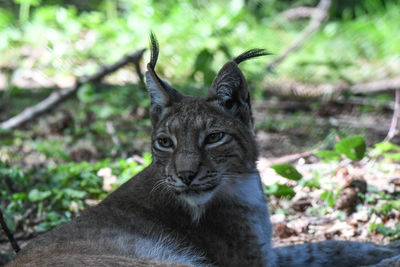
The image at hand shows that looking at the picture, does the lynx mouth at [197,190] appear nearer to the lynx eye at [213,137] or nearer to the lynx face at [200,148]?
the lynx face at [200,148]

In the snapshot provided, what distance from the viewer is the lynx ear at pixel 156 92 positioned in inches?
144

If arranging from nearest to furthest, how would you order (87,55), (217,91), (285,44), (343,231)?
(217,91) < (343,231) < (87,55) < (285,44)

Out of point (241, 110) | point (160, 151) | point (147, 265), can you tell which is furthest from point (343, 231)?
point (147, 265)

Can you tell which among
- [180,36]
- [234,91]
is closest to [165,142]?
[234,91]

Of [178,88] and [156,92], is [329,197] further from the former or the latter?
[178,88]

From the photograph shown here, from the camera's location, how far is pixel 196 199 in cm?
331

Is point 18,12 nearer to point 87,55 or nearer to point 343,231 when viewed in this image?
point 87,55

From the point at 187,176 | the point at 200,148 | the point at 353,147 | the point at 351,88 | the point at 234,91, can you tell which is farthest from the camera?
the point at 351,88

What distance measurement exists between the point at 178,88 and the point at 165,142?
4133 mm

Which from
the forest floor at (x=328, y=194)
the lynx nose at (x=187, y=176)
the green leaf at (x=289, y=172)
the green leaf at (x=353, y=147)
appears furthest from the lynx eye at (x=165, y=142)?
the green leaf at (x=353, y=147)

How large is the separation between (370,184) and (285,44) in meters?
6.41

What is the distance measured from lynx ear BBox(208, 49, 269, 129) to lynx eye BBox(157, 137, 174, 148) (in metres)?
0.44

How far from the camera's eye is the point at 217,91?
358 centimetres

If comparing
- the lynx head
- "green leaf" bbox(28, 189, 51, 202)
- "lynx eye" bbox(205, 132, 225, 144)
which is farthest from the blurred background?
"lynx eye" bbox(205, 132, 225, 144)
